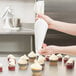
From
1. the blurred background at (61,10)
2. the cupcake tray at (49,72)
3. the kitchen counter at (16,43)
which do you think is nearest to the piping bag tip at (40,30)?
the cupcake tray at (49,72)

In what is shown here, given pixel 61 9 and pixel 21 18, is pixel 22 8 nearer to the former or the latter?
pixel 21 18

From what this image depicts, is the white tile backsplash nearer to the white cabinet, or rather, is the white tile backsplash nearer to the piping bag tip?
the white cabinet

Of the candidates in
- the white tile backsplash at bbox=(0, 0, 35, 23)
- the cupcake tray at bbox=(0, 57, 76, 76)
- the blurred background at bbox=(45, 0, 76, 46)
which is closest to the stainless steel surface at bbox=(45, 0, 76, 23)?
the blurred background at bbox=(45, 0, 76, 46)

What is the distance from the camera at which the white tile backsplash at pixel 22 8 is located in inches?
135

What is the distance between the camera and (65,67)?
162cm

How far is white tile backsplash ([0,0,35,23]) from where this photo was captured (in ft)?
11.3

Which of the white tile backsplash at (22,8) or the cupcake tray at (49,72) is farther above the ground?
the white tile backsplash at (22,8)

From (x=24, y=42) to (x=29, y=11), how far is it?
0.46 meters

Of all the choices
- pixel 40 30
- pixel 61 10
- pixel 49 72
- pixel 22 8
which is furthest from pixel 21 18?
pixel 49 72

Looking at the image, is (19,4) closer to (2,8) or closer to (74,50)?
(2,8)

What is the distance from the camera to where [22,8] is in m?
3.46

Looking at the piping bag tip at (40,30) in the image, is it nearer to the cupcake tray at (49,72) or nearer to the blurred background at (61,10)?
the cupcake tray at (49,72)

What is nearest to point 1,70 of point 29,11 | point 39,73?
point 39,73

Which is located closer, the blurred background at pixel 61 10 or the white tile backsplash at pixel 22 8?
the blurred background at pixel 61 10
